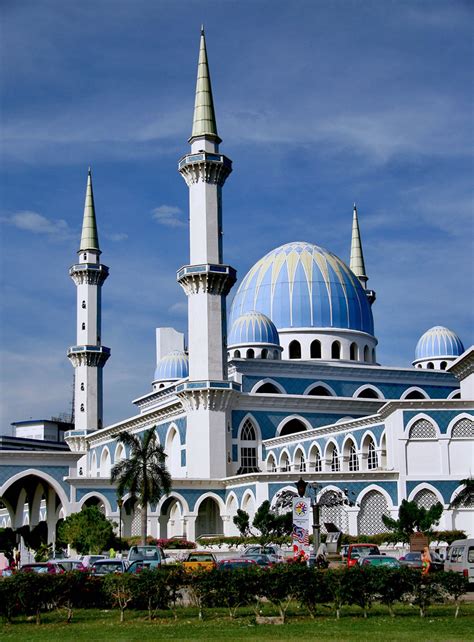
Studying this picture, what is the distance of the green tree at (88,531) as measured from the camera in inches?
1838

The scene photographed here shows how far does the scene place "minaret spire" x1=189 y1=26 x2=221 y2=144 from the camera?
58844 mm

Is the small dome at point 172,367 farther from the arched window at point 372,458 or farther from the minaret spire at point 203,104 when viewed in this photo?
the arched window at point 372,458

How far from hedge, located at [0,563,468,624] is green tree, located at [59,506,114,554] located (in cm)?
2552

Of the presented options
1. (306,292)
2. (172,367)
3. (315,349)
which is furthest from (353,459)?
(172,367)

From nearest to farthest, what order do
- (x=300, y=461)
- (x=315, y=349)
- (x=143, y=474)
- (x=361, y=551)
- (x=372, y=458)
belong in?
(x=361, y=551) → (x=143, y=474) → (x=372, y=458) → (x=300, y=461) → (x=315, y=349)

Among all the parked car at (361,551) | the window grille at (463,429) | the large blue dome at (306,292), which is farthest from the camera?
the large blue dome at (306,292)

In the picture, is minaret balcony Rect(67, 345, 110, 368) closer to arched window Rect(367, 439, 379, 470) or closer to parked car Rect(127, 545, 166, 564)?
arched window Rect(367, 439, 379, 470)

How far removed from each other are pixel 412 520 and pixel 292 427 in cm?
2046

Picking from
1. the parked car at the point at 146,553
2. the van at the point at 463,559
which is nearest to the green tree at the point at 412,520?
the parked car at the point at 146,553

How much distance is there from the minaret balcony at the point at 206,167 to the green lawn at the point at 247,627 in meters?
38.3

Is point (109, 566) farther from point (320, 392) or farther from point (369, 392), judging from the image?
point (369, 392)

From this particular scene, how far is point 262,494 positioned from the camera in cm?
5050

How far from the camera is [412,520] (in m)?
42.5

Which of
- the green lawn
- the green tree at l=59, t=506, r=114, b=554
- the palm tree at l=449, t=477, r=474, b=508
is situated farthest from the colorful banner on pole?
the green tree at l=59, t=506, r=114, b=554
